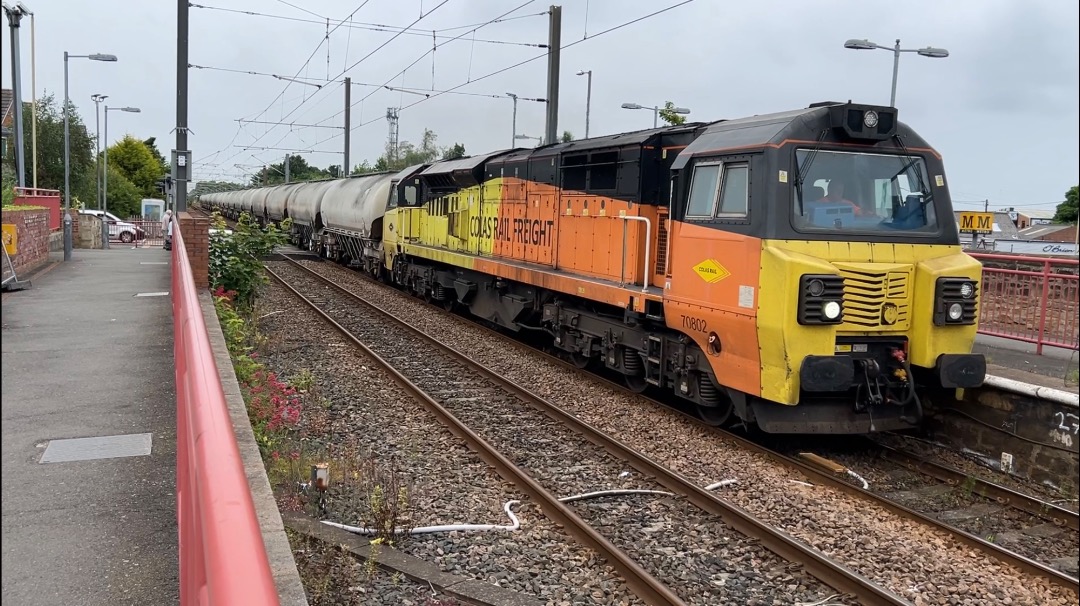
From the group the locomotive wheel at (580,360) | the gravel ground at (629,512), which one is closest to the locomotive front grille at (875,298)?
the gravel ground at (629,512)

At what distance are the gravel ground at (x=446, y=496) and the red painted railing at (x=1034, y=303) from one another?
767 centimetres

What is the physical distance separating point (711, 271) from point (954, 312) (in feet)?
7.38

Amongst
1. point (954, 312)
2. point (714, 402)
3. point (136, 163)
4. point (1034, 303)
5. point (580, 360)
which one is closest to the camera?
point (954, 312)

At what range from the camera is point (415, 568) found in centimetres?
543

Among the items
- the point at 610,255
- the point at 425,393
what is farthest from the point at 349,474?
the point at 610,255

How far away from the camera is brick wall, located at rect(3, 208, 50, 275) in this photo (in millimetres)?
16703

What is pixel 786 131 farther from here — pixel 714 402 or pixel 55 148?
pixel 55 148

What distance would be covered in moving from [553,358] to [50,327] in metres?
6.99

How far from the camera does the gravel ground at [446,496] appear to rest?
5.43 m

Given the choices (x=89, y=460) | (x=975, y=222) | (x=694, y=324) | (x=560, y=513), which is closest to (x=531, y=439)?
(x=694, y=324)

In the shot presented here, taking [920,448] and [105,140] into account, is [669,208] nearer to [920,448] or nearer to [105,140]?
[920,448]

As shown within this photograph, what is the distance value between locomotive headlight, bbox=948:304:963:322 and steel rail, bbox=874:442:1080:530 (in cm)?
140

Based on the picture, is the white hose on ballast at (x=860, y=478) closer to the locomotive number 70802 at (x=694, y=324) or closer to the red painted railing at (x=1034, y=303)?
the locomotive number 70802 at (x=694, y=324)

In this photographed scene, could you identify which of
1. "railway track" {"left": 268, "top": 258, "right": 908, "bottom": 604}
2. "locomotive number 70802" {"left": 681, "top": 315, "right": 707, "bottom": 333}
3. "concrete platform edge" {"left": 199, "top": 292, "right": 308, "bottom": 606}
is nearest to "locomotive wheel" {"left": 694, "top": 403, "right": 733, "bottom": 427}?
"locomotive number 70802" {"left": 681, "top": 315, "right": 707, "bottom": 333}
